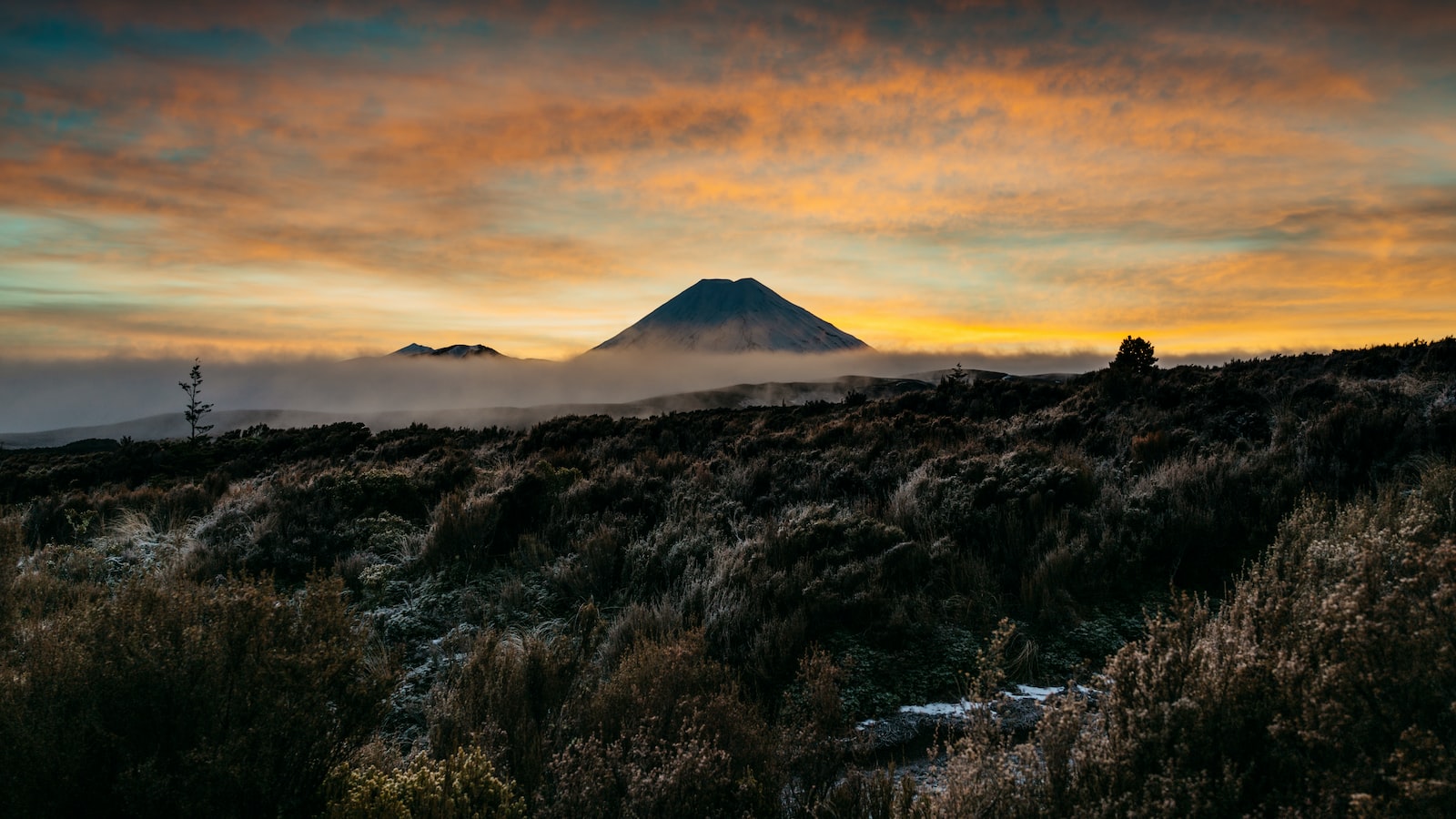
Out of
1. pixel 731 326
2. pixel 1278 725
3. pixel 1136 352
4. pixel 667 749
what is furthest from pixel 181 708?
pixel 731 326

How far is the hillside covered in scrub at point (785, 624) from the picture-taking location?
2719 millimetres

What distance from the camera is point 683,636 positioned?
4.46m

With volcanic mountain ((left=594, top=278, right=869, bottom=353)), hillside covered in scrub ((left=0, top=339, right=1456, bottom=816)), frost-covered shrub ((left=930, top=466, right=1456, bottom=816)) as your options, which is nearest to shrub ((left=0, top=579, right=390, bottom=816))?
hillside covered in scrub ((left=0, top=339, right=1456, bottom=816))

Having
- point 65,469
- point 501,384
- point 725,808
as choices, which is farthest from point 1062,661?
point 501,384

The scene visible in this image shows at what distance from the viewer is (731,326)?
545 ft

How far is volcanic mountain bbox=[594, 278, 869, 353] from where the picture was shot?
162 metres

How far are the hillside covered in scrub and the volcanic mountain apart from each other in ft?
485

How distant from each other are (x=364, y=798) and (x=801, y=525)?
4900 millimetres

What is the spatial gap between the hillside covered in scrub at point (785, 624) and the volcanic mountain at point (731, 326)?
14780 centimetres

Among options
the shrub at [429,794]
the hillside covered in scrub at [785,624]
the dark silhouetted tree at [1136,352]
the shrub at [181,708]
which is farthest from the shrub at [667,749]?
the dark silhouetted tree at [1136,352]

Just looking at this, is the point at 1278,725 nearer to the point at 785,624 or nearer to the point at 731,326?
the point at 785,624

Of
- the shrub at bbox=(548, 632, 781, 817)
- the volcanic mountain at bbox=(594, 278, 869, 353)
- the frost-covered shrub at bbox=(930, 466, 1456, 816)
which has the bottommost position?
the shrub at bbox=(548, 632, 781, 817)

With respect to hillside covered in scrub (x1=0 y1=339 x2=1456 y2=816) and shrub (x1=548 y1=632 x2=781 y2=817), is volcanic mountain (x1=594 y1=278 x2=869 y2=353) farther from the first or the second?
shrub (x1=548 y1=632 x2=781 y2=817)

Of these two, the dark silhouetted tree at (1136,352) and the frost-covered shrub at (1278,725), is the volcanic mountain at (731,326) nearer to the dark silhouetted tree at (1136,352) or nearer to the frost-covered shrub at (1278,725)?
the dark silhouetted tree at (1136,352)
